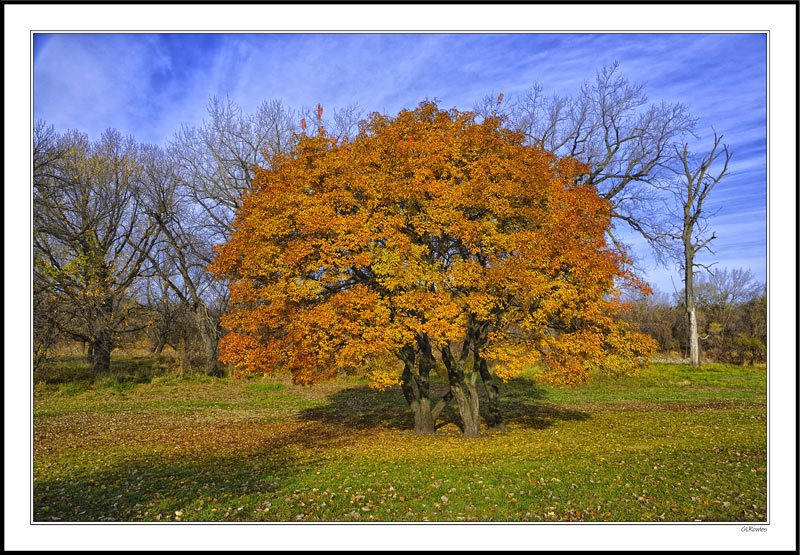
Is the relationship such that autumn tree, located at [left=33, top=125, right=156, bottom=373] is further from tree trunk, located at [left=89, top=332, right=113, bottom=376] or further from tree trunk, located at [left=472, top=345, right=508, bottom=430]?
tree trunk, located at [left=472, top=345, right=508, bottom=430]

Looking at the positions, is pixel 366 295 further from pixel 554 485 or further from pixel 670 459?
pixel 670 459

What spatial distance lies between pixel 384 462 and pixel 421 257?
21.1 feet

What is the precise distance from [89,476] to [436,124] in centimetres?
1448

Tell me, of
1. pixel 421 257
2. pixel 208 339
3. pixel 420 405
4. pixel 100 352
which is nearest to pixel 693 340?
pixel 420 405

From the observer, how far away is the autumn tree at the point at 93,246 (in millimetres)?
28828

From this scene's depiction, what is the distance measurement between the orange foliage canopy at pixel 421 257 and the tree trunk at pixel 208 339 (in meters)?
23.3

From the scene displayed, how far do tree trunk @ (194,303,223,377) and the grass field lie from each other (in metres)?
9.06

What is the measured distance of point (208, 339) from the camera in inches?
1491

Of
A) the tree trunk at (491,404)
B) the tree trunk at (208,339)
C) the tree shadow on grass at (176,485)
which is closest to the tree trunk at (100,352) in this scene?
the tree trunk at (208,339)

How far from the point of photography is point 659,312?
5041cm

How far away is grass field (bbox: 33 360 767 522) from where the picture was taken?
934 cm

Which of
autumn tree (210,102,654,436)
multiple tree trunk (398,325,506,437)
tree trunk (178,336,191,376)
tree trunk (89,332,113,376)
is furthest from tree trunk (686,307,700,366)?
tree trunk (89,332,113,376)

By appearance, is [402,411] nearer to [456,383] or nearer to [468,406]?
[468,406]
